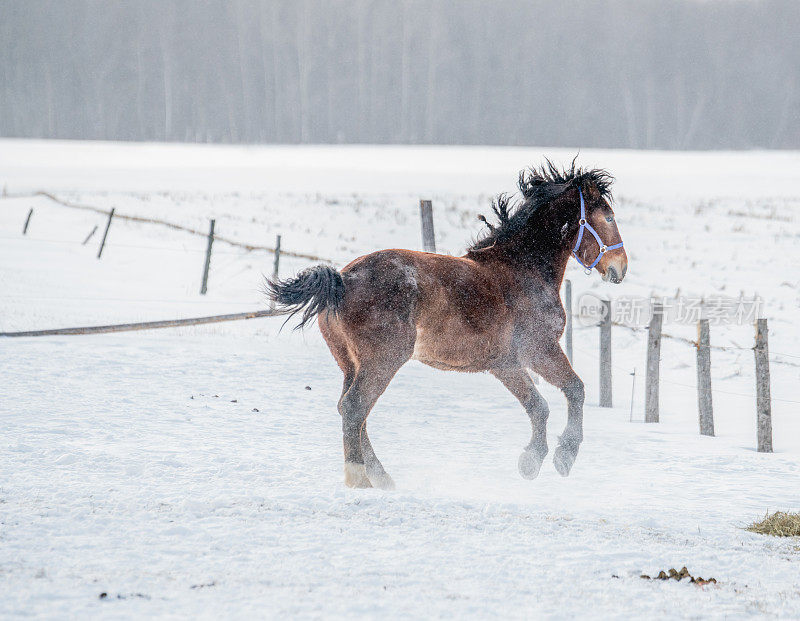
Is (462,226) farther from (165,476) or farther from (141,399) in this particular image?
(165,476)

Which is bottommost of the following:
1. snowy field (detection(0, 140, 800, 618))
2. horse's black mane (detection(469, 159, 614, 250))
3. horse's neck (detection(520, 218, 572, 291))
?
snowy field (detection(0, 140, 800, 618))

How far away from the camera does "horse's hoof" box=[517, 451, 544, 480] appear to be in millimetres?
5785

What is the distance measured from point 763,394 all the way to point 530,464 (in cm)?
318

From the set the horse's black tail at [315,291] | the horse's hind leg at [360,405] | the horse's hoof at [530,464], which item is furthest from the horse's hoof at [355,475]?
the horse's hoof at [530,464]

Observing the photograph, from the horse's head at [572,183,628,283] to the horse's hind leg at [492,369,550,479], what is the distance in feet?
3.26

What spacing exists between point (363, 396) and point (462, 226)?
18.7 meters

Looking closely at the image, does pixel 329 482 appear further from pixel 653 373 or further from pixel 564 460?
pixel 653 373

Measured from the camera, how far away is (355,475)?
5062 mm

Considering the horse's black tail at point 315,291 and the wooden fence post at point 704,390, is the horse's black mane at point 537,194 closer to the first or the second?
the horse's black tail at point 315,291

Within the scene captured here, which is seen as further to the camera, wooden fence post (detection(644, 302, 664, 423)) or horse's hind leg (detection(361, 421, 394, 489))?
wooden fence post (detection(644, 302, 664, 423))

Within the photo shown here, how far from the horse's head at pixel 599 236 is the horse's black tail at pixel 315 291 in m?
2.05

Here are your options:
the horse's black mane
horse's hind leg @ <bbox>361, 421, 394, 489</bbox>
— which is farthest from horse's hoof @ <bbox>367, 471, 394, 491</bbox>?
the horse's black mane

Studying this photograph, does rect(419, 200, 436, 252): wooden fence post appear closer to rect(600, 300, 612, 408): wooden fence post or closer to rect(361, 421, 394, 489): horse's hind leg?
rect(600, 300, 612, 408): wooden fence post

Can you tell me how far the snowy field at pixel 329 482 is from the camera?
11.1 ft
